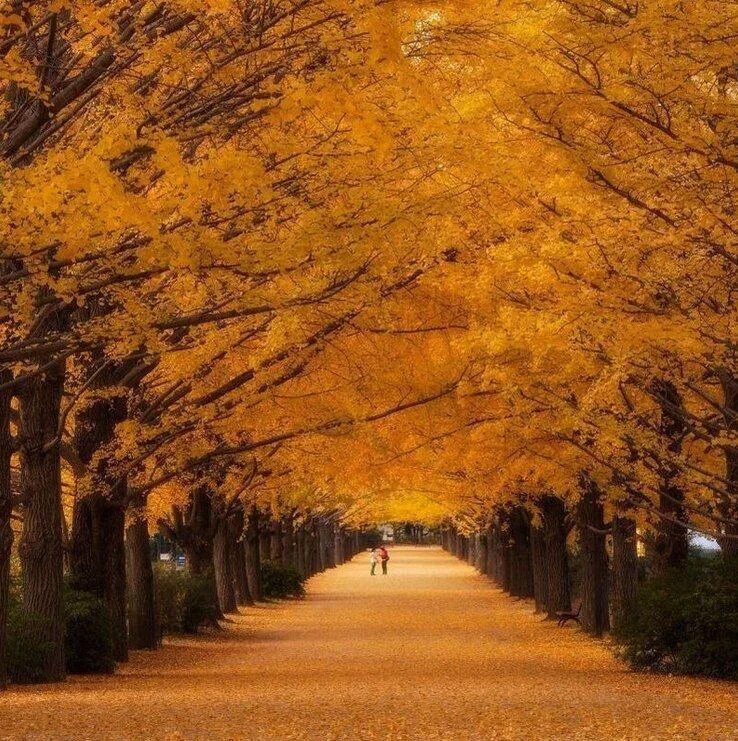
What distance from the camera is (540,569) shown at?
119ft

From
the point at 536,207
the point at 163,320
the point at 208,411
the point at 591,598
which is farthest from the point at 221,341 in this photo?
the point at 591,598

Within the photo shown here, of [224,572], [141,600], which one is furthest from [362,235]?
[224,572]

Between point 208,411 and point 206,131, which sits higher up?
point 206,131

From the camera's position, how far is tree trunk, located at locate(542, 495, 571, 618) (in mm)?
31859

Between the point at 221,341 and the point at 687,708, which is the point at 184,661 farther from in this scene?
the point at 687,708

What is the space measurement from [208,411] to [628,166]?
311 inches

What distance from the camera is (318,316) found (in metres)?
13.5

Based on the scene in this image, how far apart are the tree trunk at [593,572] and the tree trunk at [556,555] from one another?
160 inches

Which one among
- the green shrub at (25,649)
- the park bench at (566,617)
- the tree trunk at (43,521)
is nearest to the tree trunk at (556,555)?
the park bench at (566,617)

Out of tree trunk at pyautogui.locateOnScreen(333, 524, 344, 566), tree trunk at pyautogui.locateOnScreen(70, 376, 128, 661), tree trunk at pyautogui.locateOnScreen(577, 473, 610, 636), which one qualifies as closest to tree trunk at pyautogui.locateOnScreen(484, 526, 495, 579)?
tree trunk at pyautogui.locateOnScreen(333, 524, 344, 566)

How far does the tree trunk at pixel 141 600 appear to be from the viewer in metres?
23.7

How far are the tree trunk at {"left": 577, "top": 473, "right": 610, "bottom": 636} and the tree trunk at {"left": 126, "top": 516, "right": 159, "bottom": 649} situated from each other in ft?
27.7

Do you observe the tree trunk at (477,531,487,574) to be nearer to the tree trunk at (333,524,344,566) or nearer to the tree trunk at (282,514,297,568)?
the tree trunk at (282,514,297,568)

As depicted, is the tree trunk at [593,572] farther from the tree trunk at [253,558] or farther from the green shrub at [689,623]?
the tree trunk at [253,558]
